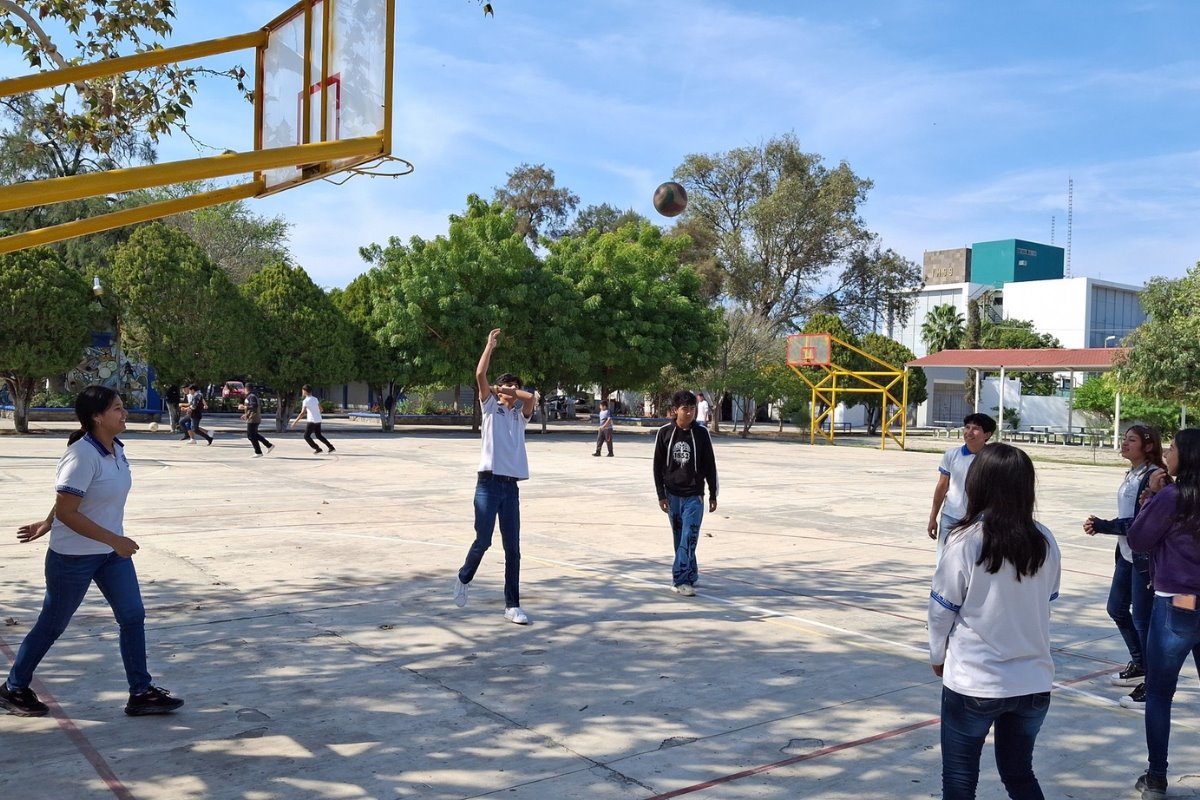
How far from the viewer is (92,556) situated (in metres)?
4.93

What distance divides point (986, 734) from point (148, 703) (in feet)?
13.3

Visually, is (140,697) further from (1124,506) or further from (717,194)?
(717,194)

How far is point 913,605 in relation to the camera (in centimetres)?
814

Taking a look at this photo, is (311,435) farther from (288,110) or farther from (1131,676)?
(1131,676)

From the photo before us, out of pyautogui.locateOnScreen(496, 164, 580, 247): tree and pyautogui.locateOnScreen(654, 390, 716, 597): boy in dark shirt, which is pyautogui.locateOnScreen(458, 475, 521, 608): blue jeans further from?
pyautogui.locateOnScreen(496, 164, 580, 247): tree

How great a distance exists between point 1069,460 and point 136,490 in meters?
26.6

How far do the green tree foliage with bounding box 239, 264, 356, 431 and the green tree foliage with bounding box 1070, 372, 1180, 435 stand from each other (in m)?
27.3

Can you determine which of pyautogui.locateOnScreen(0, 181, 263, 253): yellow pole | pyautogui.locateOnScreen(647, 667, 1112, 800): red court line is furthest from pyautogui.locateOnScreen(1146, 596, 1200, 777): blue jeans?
pyautogui.locateOnScreen(0, 181, 263, 253): yellow pole

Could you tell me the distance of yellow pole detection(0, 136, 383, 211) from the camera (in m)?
4.25

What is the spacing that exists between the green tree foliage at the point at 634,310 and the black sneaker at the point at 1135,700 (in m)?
30.5

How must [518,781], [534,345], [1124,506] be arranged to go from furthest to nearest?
[534,345], [1124,506], [518,781]

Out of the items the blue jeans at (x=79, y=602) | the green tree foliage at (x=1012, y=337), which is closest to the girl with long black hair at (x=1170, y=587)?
the blue jeans at (x=79, y=602)

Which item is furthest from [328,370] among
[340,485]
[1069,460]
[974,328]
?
[974,328]

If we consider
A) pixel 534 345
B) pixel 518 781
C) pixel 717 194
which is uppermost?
pixel 717 194
